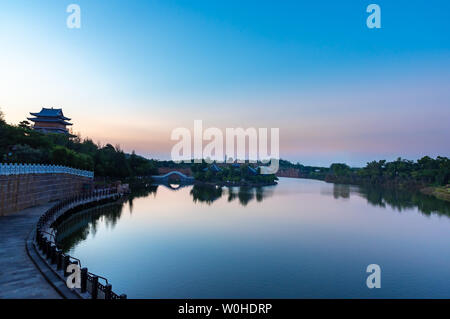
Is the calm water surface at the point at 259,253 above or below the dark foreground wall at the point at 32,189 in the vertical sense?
below

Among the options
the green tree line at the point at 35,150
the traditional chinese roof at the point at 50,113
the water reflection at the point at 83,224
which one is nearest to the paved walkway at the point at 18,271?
the water reflection at the point at 83,224

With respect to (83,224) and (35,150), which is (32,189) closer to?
(83,224)

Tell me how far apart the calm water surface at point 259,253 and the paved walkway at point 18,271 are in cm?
266

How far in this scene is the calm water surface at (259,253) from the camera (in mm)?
9852

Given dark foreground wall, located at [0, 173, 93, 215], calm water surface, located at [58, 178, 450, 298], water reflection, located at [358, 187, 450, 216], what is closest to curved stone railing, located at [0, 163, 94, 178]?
dark foreground wall, located at [0, 173, 93, 215]

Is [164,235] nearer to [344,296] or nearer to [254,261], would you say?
[254,261]

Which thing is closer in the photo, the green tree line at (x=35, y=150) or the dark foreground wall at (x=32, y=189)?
the dark foreground wall at (x=32, y=189)

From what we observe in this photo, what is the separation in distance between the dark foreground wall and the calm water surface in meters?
2.46

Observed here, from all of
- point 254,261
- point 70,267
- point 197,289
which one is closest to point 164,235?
point 254,261

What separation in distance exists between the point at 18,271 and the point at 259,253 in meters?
9.67

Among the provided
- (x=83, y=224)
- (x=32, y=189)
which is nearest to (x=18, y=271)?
(x=32, y=189)

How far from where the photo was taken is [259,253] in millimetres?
13781

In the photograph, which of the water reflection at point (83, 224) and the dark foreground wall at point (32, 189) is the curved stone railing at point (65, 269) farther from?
the dark foreground wall at point (32, 189)
